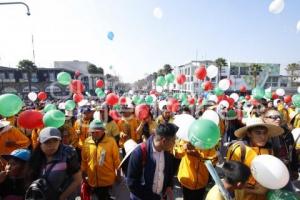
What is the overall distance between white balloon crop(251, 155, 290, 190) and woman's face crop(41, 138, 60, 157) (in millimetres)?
1980

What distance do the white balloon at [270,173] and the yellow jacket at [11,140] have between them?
3.39 metres

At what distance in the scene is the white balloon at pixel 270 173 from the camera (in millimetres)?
2254

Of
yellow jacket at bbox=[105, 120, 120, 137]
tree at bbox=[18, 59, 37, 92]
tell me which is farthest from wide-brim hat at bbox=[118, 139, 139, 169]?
tree at bbox=[18, 59, 37, 92]

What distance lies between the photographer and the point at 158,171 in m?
2.99

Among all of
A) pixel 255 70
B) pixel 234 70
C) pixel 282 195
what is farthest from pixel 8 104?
pixel 234 70

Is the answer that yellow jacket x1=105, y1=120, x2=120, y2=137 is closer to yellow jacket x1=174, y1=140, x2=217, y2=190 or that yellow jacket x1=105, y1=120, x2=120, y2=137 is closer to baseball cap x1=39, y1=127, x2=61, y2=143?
yellow jacket x1=174, y1=140, x2=217, y2=190

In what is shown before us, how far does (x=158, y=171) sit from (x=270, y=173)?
1185mm

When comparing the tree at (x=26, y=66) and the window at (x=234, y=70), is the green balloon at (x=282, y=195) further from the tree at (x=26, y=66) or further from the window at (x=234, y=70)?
the window at (x=234, y=70)

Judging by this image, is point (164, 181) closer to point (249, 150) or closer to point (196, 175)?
point (196, 175)

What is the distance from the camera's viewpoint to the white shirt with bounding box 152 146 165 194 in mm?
2969

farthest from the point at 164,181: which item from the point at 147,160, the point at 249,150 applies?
the point at 249,150

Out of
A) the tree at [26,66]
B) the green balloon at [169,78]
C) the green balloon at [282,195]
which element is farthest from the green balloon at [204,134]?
the tree at [26,66]

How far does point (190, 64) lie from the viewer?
6775cm

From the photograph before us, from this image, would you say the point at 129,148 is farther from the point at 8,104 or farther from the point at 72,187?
the point at 8,104
